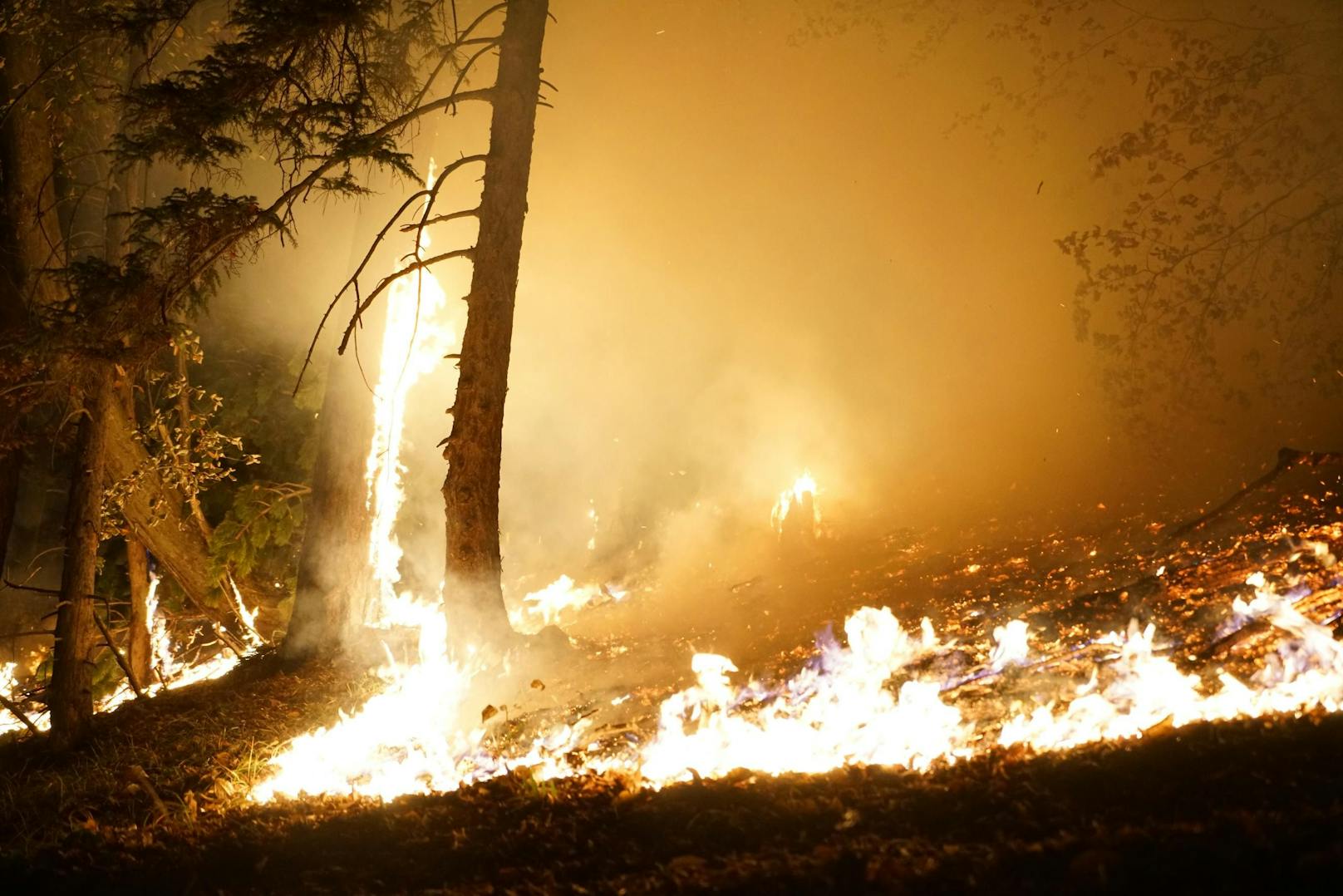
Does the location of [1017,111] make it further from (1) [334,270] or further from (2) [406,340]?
(1) [334,270]

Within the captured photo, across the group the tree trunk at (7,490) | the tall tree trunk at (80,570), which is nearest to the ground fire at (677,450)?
the tall tree trunk at (80,570)

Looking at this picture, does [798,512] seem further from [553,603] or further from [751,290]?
[751,290]

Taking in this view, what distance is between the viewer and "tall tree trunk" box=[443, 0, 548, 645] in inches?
277

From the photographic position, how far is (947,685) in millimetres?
5797

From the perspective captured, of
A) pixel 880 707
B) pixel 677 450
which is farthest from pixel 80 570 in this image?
pixel 677 450

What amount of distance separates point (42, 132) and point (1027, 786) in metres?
9.93

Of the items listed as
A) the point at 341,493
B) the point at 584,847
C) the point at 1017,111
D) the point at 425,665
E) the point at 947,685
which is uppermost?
the point at 1017,111

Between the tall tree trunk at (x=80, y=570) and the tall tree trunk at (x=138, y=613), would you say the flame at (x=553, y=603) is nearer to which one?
the tall tree trunk at (x=138, y=613)

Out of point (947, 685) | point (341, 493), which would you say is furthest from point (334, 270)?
point (947, 685)

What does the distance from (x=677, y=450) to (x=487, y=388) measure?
20.4ft

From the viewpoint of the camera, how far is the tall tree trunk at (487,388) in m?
7.02

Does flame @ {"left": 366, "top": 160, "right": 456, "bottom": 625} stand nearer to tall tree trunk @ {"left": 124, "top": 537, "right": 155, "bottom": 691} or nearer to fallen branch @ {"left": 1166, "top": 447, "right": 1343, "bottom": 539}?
tall tree trunk @ {"left": 124, "top": 537, "right": 155, "bottom": 691}

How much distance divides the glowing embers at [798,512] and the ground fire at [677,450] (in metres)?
0.10

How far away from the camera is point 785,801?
3955mm
